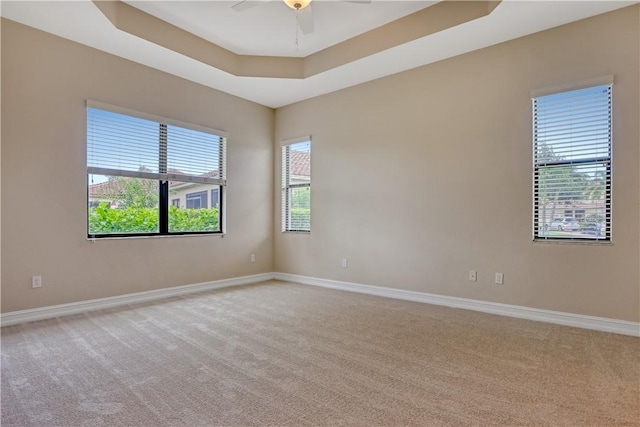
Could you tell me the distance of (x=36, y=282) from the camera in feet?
11.3

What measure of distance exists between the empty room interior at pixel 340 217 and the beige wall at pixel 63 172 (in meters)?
0.02

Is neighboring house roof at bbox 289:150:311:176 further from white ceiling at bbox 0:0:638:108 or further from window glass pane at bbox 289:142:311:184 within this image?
white ceiling at bbox 0:0:638:108

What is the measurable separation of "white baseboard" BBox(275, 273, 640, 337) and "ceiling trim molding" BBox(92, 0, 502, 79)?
9.80 feet

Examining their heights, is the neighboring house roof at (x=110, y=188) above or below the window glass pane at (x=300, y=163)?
below

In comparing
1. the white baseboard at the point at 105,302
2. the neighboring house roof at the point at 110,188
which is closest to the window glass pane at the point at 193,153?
the neighboring house roof at the point at 110,188

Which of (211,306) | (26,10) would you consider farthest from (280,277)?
(26,10)

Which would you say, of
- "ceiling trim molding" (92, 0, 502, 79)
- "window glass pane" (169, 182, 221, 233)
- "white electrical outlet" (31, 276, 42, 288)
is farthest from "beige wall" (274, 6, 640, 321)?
"white electrical outlet" (31, 276, 42, 288)

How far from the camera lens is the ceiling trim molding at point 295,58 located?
3319 millimetres

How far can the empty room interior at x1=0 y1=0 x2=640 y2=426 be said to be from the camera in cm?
214

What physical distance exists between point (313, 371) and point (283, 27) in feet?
11.8

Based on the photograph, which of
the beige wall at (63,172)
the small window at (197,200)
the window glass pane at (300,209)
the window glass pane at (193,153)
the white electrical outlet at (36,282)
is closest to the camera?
the beige wall at (63,172)

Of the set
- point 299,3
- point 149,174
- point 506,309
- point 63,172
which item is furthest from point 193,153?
point 506,309

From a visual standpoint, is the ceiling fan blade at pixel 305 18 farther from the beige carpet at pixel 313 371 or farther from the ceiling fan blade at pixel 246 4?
the beige carpet at pixel 313 371

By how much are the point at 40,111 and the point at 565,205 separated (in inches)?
214
